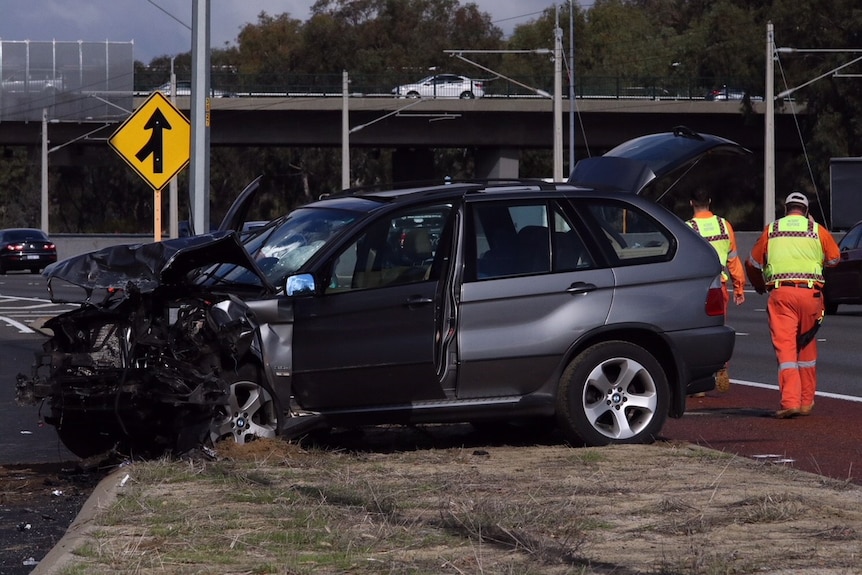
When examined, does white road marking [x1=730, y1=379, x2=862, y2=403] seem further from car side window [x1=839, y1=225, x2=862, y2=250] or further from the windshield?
car side window [x1=839, y1=225, x2=862, y2=250]

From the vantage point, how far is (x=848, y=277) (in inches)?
932

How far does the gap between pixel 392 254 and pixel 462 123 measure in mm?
52585

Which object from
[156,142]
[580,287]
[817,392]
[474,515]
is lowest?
[817,392]

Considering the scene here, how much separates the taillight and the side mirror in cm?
262

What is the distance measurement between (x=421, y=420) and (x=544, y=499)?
5.88 feet

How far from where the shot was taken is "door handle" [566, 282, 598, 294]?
8.84 meters

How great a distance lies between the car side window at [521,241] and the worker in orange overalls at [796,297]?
2.57 meters

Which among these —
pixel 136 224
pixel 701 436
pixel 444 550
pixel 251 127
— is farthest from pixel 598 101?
pixel 444 550

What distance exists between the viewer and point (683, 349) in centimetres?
912

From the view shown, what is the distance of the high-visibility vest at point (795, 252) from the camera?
10.9m

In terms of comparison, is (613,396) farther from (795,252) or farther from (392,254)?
(795,252)

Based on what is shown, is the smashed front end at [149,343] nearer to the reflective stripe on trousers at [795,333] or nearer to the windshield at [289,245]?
the windshield at [289,245]

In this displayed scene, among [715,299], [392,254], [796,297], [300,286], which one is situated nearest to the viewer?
[300,286]

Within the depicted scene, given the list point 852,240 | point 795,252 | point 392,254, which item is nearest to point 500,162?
point 852,240
